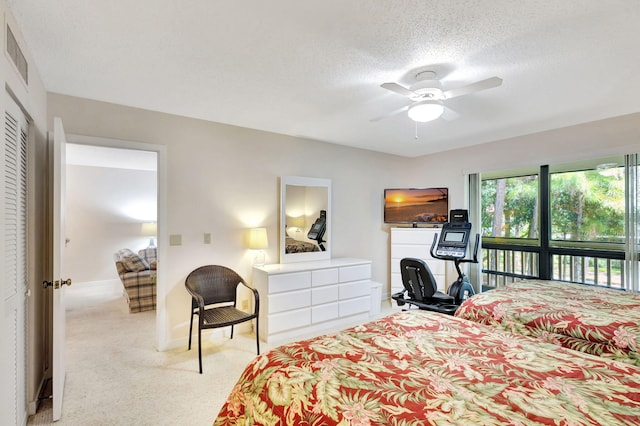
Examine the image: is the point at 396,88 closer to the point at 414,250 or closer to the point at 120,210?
the point at 414,250

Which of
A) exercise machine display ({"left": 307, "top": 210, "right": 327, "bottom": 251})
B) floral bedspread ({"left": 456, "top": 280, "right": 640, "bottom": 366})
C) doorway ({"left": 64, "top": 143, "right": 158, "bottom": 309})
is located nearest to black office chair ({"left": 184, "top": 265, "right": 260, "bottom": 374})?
exercise machine display ({"left": 307, "top": 210, "right": 327, "bottom": 251})

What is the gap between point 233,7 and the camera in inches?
64.1

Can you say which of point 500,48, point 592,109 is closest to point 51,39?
point 500,48

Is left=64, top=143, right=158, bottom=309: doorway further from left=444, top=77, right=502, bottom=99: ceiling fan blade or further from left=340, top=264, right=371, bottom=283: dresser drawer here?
left=444, top=77, right=502, bottom=99: ceiling fan blade

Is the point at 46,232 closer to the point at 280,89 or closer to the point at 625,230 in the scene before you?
the point at 280,89

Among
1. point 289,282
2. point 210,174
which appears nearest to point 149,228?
point 210,174

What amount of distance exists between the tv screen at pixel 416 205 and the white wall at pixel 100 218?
5066 mm

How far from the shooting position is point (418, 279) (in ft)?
12.6

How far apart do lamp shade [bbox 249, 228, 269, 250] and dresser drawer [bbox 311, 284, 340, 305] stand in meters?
0.83

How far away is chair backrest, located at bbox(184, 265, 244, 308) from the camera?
11.0ft

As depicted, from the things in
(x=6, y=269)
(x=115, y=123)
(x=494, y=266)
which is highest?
(x=115, y=123)

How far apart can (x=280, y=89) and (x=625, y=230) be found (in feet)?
12.8

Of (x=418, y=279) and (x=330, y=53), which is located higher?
(x=330, y=53)

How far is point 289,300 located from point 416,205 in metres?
2.59
